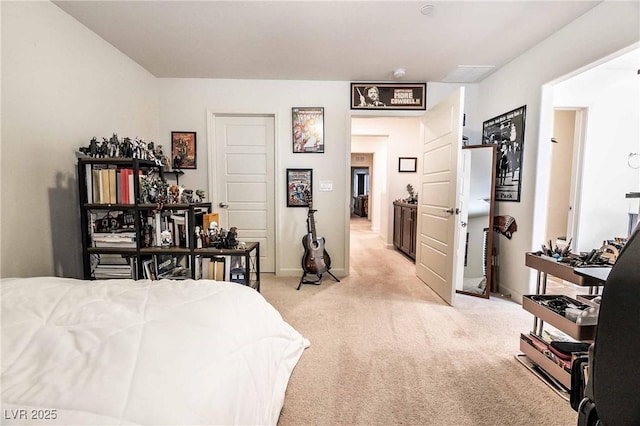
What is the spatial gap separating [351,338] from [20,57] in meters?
2.91

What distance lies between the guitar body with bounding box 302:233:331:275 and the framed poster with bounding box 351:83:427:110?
1.71m

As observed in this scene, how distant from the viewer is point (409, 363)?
178 cm

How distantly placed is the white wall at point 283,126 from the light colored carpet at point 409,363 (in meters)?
0.85

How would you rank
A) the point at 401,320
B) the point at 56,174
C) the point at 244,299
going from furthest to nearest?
the point at 401,320
the point at 56,174
the point at 244,299

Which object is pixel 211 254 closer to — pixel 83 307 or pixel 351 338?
pixel 83 307

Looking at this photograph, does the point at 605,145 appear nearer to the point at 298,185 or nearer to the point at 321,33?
the point at 321,33

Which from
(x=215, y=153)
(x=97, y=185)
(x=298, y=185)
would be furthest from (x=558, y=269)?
(x=215, y=153)

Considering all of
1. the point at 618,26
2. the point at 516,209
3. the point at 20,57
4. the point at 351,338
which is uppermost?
the point at 618,26

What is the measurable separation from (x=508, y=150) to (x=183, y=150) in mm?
3685

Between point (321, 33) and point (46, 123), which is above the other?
point (321, 33)

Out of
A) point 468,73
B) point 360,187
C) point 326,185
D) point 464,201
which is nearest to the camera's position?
point 464,201

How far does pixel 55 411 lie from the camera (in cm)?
61

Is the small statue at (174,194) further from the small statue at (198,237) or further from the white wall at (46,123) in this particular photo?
the white wall at (46,123)

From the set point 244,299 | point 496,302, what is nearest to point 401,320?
point 496,302
